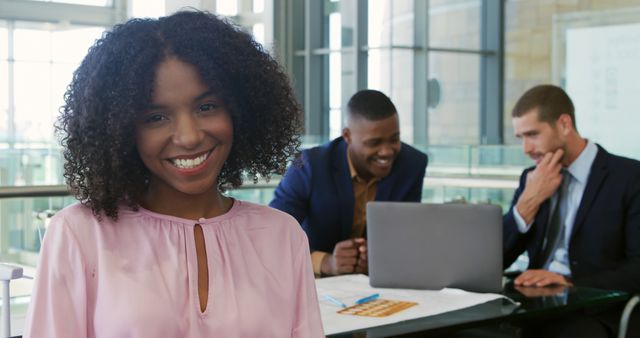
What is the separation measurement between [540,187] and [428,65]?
7.80 m

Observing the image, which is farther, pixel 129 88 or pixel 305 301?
pixel 305 301

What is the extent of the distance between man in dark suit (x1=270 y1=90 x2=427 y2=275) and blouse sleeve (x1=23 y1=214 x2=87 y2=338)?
2.07 m

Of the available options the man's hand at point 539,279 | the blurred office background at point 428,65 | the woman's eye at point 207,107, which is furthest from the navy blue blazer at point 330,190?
the blurred office background at point 428,65

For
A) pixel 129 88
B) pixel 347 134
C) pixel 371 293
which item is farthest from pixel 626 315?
pixel 129 88

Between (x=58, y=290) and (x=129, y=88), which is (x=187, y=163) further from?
(x=58, y=290)

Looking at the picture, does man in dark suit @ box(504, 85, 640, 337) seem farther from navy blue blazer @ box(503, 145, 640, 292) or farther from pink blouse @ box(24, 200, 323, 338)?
pink blouse @ box(24, 200, 323, 338)

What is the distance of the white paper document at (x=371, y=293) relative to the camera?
2.45 meters

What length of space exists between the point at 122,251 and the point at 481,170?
6216mm

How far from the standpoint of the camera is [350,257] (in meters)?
3.30

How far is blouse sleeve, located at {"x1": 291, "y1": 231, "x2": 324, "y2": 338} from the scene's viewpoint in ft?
5.23

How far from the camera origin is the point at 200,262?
1.51 meters

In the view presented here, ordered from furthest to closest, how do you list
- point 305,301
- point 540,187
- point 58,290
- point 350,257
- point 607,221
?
1. point 540,187
2. point 607,221
3. point 350,257
4. point 305,301
5. point 58,290

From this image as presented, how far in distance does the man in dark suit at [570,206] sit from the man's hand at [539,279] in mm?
71

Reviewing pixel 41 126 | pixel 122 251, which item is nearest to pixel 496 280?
pixel 122 251
